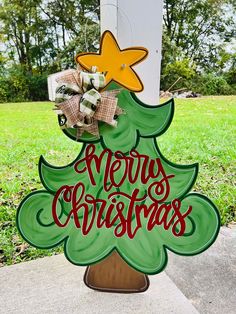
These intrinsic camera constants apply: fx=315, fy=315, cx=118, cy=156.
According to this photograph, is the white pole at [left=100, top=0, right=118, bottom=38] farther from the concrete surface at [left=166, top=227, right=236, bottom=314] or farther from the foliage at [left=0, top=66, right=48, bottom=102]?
the foliage at [left=0, top=66, right=48, bottom=102]

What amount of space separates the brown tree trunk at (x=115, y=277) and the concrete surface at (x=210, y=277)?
0.58 feet

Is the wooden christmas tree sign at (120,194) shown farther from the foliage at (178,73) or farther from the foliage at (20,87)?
the foliage at (20,87)

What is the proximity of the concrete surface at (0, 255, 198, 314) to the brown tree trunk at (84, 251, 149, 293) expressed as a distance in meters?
0.02

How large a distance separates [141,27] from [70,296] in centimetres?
85

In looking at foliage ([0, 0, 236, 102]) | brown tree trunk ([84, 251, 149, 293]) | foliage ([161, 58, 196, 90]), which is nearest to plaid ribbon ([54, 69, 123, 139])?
brown tree trunk ([84, 251, 149, 293])

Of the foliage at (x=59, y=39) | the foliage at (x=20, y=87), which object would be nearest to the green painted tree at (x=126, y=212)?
the foliage at (x=59, y=39)

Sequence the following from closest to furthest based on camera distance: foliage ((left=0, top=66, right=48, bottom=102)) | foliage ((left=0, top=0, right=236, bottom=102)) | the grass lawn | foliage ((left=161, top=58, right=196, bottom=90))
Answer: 1. the grass lawn
2. foliage ((left=161, top=58, right=196, bottom=90))
3. foliage ((left=0, top=0, right=236, bottom=102))
4. foliage ((left=0, top=66, right=48, bottom=102))

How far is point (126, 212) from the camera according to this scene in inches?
34.7

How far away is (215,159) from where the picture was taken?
87.4 inches

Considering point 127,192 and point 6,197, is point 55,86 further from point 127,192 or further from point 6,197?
point 6,197

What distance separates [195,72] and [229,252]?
2.29 m

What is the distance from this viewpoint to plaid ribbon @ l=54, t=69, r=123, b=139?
762 mm

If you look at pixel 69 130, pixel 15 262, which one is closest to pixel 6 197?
pixel 15 262

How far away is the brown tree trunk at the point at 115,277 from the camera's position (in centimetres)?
95
